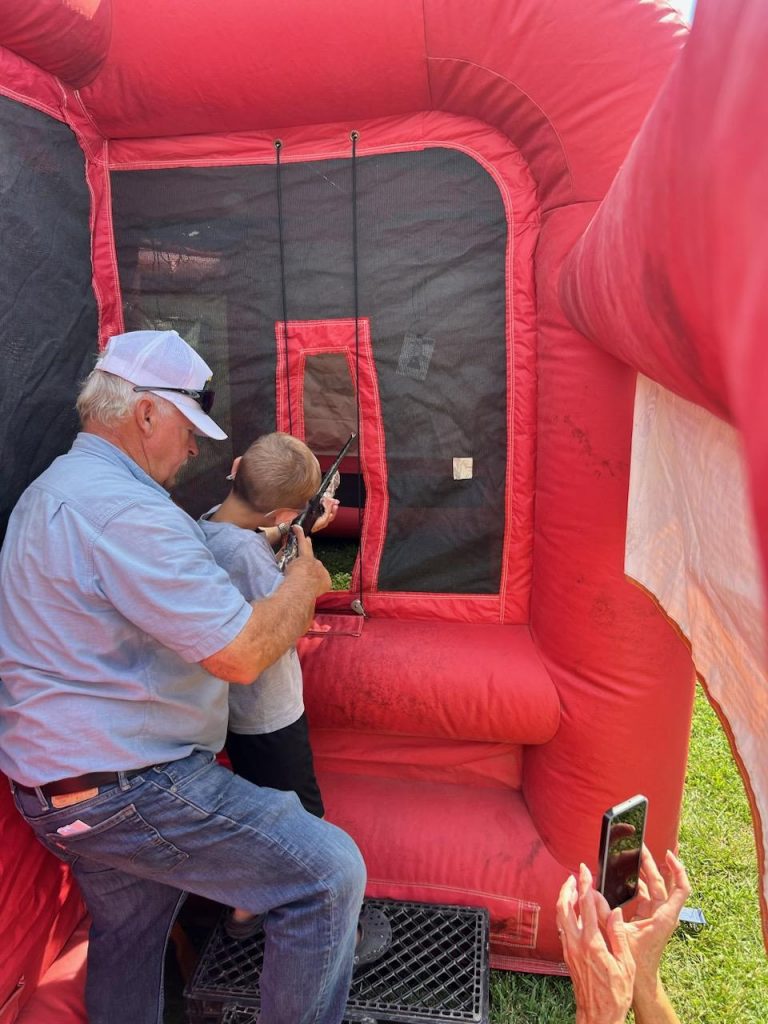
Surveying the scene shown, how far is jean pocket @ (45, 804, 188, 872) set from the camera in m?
1.41

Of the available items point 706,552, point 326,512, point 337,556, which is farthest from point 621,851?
point 337,556

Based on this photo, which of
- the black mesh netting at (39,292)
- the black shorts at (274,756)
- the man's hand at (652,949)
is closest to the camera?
the man's hand at (652,949)

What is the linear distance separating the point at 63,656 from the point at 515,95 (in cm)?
169

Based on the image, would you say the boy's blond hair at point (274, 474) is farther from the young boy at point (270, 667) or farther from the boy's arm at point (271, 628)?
the boy's arm at point (271, 628)

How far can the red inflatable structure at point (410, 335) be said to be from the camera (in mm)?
1784

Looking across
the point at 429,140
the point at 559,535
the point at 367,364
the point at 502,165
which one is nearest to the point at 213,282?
the point at 367,364

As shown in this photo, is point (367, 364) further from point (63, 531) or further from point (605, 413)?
point (63, 531)

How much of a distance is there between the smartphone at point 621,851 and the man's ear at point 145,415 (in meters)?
1.19

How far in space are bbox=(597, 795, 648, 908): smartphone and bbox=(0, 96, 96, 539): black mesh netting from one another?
4.85ft

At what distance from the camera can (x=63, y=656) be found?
4.50 feet

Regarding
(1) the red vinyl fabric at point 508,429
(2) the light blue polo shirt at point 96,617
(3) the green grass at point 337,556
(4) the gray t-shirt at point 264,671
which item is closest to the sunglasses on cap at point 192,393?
(2) the light blue polo shirt at point 96,617

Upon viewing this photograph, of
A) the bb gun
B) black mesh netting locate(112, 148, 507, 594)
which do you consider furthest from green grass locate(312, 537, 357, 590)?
the bb gun

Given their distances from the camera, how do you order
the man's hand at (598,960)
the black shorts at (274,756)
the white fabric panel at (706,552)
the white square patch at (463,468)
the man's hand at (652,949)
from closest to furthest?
1. the white fabric panel at (706,552)
2. the man's hand at (598,960)
3. the man's hand at (652,949)
4. the black shorts at (274,756)
5. the white square patch at (463,468)

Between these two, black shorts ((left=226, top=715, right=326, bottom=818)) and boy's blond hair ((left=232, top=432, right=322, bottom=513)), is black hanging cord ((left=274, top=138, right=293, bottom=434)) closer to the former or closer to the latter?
boy's blond hair ((left=232, top=432, right=322, bottom=513))
